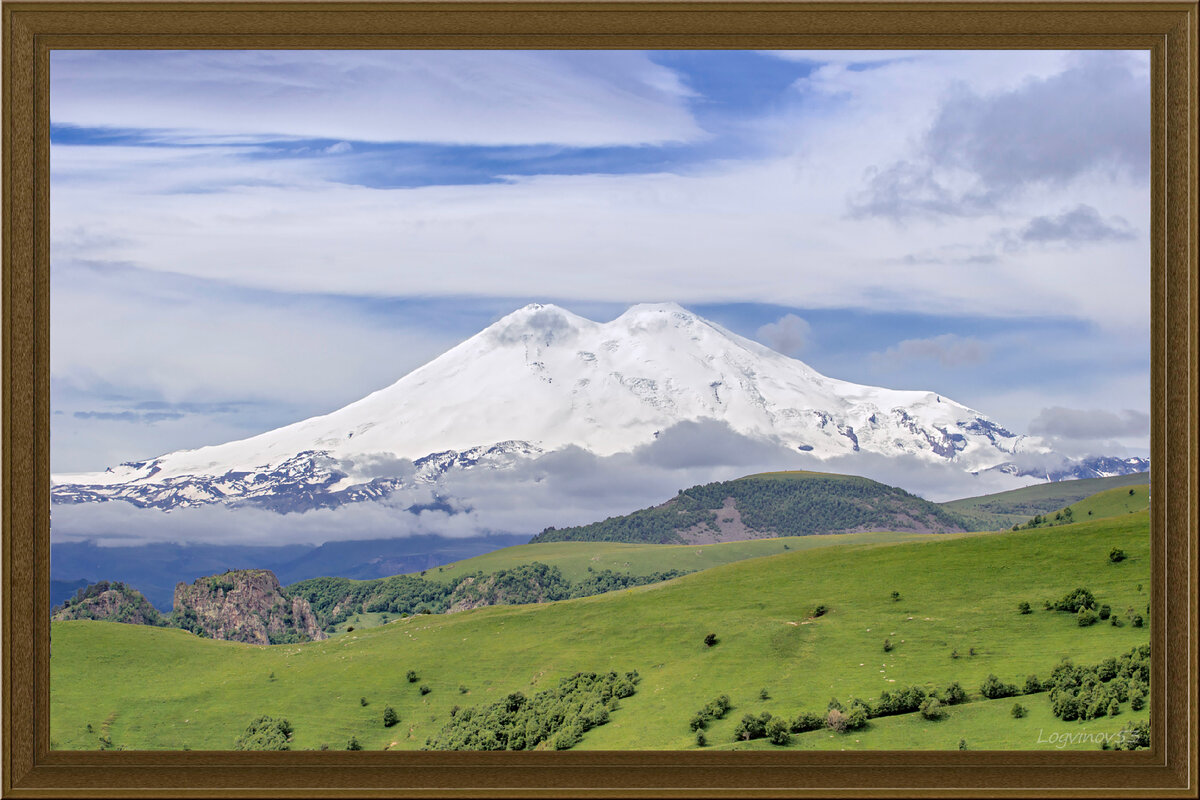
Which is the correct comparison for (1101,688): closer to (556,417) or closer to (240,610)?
(240,610)

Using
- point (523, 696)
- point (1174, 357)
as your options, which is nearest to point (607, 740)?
point (523, 696)

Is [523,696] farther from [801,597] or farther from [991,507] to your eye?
[991,507]

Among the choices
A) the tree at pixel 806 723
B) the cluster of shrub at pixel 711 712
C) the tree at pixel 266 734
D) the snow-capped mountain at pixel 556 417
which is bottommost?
the tree at pixel 266 734

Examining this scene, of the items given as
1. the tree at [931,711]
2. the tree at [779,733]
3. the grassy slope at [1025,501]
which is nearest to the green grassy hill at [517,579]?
the grassy slope at [1025,501]

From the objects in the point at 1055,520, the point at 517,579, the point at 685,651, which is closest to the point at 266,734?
the point at 685,651

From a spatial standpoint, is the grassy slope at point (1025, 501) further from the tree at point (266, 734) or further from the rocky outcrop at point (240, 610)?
the rocky outcrop at point (240, 610)

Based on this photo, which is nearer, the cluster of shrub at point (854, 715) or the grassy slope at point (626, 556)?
the cluster of shrub at point (854, 715)
